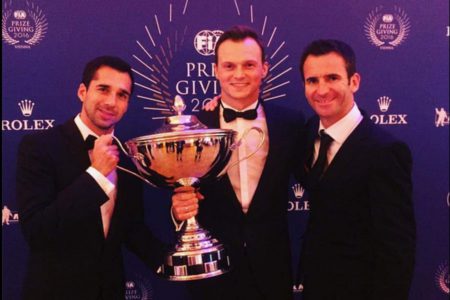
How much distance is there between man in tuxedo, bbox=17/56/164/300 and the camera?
1.64 m

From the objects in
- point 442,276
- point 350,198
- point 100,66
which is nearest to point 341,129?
point 350,198

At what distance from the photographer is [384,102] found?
237 centimetres

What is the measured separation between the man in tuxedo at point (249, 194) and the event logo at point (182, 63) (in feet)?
1.02

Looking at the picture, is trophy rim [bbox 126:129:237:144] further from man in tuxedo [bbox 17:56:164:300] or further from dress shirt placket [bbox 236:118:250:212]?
dress shirt placket [bbox 236:118:250:212]

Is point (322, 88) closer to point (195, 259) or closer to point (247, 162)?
point (247, 162)

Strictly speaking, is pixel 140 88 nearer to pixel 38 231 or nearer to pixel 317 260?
pixel 38 231

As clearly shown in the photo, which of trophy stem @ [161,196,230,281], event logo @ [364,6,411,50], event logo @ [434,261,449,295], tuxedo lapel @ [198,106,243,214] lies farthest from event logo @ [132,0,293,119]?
event logo @ [434,261,449,295]

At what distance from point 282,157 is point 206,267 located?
0.60 meters

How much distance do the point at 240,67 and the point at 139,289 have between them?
4.38ft

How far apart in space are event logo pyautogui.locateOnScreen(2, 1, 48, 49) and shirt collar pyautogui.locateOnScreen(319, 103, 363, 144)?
1.54 meters

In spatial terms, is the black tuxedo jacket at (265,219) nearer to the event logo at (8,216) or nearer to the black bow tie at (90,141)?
the black bow tie at (90,141)

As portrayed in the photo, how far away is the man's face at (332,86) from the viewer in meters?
1.79

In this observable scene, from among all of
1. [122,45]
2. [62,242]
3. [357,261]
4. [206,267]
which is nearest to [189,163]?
[206,267]

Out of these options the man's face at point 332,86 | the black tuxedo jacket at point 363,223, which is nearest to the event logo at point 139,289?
the black tuxedo jacket at point 363,223
